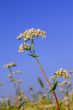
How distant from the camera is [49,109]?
12.4 meters

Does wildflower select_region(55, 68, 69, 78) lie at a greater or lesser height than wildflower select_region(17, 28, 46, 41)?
lesser

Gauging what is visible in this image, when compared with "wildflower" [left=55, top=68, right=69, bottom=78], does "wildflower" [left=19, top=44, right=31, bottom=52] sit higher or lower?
higher

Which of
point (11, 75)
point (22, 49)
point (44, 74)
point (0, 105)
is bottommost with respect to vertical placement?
point (44, 74)

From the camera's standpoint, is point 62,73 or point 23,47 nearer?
point 62,73

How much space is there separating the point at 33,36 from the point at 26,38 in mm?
187

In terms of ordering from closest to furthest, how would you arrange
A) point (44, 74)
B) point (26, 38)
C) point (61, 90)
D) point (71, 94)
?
point (44, 74)
point (26, 38)
point (71, 94)
point (61, 90)

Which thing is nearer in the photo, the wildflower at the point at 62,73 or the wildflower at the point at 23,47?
the wildflower at the point at 62,73

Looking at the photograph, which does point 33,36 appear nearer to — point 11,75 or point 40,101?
point 40,101

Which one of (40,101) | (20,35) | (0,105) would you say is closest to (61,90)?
(40,101)

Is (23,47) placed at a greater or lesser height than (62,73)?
greater

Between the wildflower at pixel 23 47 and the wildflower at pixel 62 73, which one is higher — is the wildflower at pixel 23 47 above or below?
above

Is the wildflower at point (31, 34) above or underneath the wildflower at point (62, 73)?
above

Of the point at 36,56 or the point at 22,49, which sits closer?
the point at 36,56

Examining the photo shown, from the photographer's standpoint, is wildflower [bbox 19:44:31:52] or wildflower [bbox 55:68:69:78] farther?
wildflower [bbox 19:44:31:52]
